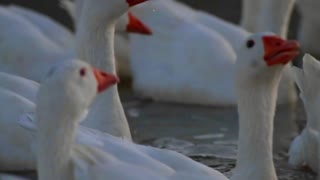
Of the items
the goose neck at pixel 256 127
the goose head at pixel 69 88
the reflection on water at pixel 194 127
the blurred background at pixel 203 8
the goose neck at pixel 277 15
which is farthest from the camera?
the blurred background at pixel 203 8

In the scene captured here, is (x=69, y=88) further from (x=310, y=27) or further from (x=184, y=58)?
(x=310, y=27)

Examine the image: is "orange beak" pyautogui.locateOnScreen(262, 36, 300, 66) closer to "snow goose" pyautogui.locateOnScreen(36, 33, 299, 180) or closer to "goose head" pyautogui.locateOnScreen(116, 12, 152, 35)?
"snow goose" pyautogui.locateOnScreen(36, 33, 299, 180)

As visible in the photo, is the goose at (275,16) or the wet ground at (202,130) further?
the goose at (275,16)

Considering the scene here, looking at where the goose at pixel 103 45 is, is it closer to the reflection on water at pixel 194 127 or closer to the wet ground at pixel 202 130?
the wet ground at pixel 202 130

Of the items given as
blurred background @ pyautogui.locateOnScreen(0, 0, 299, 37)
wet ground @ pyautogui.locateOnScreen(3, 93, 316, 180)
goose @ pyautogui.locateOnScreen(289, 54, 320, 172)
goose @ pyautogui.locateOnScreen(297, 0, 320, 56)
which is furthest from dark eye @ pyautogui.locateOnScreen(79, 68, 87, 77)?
blurred background @ pyautogui.locateOnScreen(0, 0, 299, 37)

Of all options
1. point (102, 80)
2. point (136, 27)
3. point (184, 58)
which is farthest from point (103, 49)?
point (184, 58)

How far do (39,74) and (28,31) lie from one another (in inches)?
13.5

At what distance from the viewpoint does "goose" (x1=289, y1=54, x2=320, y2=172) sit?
894 cm

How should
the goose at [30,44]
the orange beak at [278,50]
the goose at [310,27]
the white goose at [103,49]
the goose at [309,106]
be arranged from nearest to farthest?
the orange beak at [278,50], the goose at [309,106], the white goose at [103,49], the goose at [30,44], the goose at [310,27]

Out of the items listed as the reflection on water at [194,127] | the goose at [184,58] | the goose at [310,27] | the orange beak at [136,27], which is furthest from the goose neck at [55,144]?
the goose at [310,27]

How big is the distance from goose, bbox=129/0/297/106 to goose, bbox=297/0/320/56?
1705mm

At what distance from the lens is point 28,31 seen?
11.5 metres

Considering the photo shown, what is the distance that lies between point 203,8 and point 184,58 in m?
3.35

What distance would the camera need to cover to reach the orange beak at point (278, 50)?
773 cm
